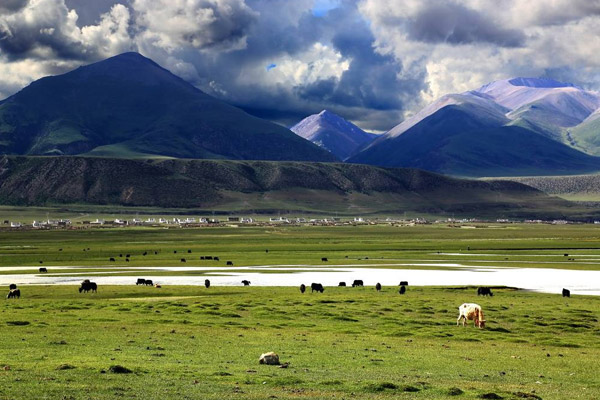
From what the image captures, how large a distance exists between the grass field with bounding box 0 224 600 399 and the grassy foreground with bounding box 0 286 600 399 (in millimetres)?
74

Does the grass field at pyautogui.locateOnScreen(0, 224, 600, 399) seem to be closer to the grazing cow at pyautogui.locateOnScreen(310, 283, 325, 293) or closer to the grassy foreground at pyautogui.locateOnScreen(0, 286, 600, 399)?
the grassy foreground at pyautogui.locateOnScreen(0, 286, 600, 399)

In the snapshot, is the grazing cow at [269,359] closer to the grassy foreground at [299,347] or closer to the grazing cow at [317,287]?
the grassy foreground at [299,347]

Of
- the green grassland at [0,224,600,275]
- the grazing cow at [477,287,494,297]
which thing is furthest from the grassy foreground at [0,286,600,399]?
the green grassland at [0,224,600,275]

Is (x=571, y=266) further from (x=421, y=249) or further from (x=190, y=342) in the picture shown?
(x=190, y=342)

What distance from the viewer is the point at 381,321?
4572cm

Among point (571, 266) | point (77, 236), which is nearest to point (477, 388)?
point (571, 266)

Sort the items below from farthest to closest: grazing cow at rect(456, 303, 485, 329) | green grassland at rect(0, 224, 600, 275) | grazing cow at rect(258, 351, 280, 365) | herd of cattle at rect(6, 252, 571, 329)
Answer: green grassland at rect(0, 224, 600, 275)
herd of cattle at rect(6, 252, 571, 329)
grazing cow at rect(456, 303, 485, 329)
grazing cow at rect(258, 351, 280, 365)

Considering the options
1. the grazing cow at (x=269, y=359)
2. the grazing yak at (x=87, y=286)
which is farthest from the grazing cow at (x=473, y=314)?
the grazing yak at (x=87, y=286)

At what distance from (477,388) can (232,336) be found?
16.9m

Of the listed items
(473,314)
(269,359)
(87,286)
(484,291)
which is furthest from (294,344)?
(87,286)

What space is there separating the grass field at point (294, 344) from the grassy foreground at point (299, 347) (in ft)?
0.24

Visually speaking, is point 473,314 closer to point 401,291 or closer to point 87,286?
point 401,291

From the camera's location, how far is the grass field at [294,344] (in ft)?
76.4

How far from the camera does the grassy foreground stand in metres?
23.2
